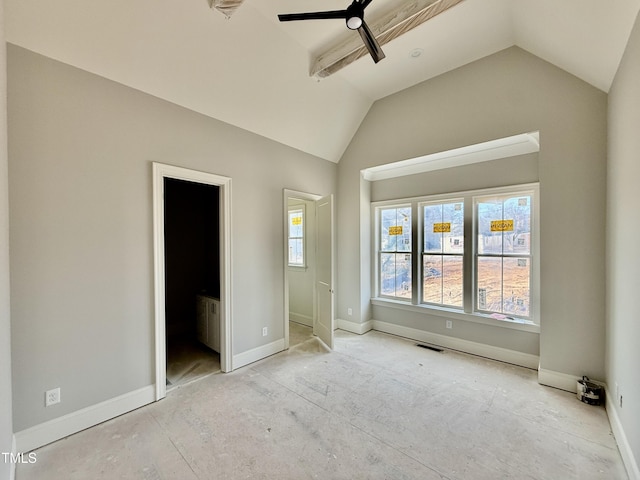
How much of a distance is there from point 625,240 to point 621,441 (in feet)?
4.78

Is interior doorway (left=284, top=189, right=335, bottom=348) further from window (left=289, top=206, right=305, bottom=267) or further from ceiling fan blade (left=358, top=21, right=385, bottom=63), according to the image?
ceiling fan blade (left=358, top=21, right=385, bottom=63)

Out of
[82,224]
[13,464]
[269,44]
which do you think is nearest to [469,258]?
[269,44]

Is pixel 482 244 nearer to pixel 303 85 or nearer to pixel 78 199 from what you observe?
pixel 303 85

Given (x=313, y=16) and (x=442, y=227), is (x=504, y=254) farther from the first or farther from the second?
(x=313, y=16)

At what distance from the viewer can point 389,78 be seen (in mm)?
3625

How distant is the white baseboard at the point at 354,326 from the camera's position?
4523 millimetres

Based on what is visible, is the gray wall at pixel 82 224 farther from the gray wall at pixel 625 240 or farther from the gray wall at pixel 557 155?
the gray wall at pixel 625 240

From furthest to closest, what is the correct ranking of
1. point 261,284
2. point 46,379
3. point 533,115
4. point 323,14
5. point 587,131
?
point 261,284 → point 533,115 → point 587,131 → point 46,379 → point 323,14

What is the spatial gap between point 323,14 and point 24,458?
3733 millimetres

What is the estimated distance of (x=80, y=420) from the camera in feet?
7.18

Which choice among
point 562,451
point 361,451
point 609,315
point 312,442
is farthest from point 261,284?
point 609,315

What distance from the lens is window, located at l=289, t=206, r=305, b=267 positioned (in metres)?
5.02

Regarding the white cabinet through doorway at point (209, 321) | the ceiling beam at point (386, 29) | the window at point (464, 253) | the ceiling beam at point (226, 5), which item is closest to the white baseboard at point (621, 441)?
the window at point (464, 253)

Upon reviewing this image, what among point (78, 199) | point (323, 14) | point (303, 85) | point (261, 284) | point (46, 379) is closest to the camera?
point (323, 14)
